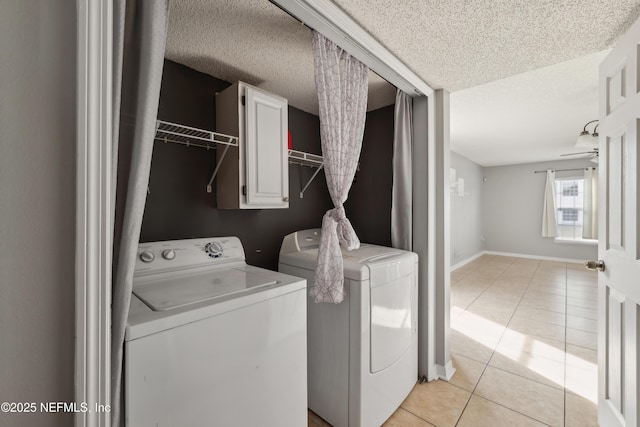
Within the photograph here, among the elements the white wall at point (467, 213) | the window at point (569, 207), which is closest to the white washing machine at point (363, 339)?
the white wall at point (467, 213)

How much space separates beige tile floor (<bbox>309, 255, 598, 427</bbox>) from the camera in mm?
1584

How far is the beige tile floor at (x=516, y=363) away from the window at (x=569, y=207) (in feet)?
7.99

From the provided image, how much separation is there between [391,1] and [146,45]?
3.21 ft

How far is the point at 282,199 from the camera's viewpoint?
5.62ft

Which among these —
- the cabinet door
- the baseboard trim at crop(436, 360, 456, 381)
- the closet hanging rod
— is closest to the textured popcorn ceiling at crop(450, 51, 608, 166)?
the closet hanging rod

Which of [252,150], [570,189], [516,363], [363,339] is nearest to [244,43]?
[252,150]

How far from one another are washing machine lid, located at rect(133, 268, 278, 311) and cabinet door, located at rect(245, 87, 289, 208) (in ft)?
1.56

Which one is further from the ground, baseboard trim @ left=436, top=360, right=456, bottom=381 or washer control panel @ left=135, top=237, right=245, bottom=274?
washer control panel @ left=135, top=237, right=245, bottom=274

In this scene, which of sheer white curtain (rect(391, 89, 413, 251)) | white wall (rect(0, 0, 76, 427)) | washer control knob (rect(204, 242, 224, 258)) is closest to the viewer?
white wall (rect(0, 0, 76, 427))

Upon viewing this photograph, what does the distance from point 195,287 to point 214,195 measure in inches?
29.4

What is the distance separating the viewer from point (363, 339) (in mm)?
1370

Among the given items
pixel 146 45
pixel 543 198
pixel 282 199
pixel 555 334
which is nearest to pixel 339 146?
pixel 282 199

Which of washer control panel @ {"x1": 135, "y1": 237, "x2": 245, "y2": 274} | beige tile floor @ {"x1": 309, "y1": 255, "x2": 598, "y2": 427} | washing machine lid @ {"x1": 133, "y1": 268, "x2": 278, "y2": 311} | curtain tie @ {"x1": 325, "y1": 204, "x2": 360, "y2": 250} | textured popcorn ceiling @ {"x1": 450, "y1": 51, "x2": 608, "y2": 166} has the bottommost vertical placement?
beige tile floor @ {"x1": 309, "y1": 255, "x2": 598, "y2": 427}

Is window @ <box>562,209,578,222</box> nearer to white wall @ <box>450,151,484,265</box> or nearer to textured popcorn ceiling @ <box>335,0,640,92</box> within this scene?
white wall @ <box>450,151,484,265</box>
